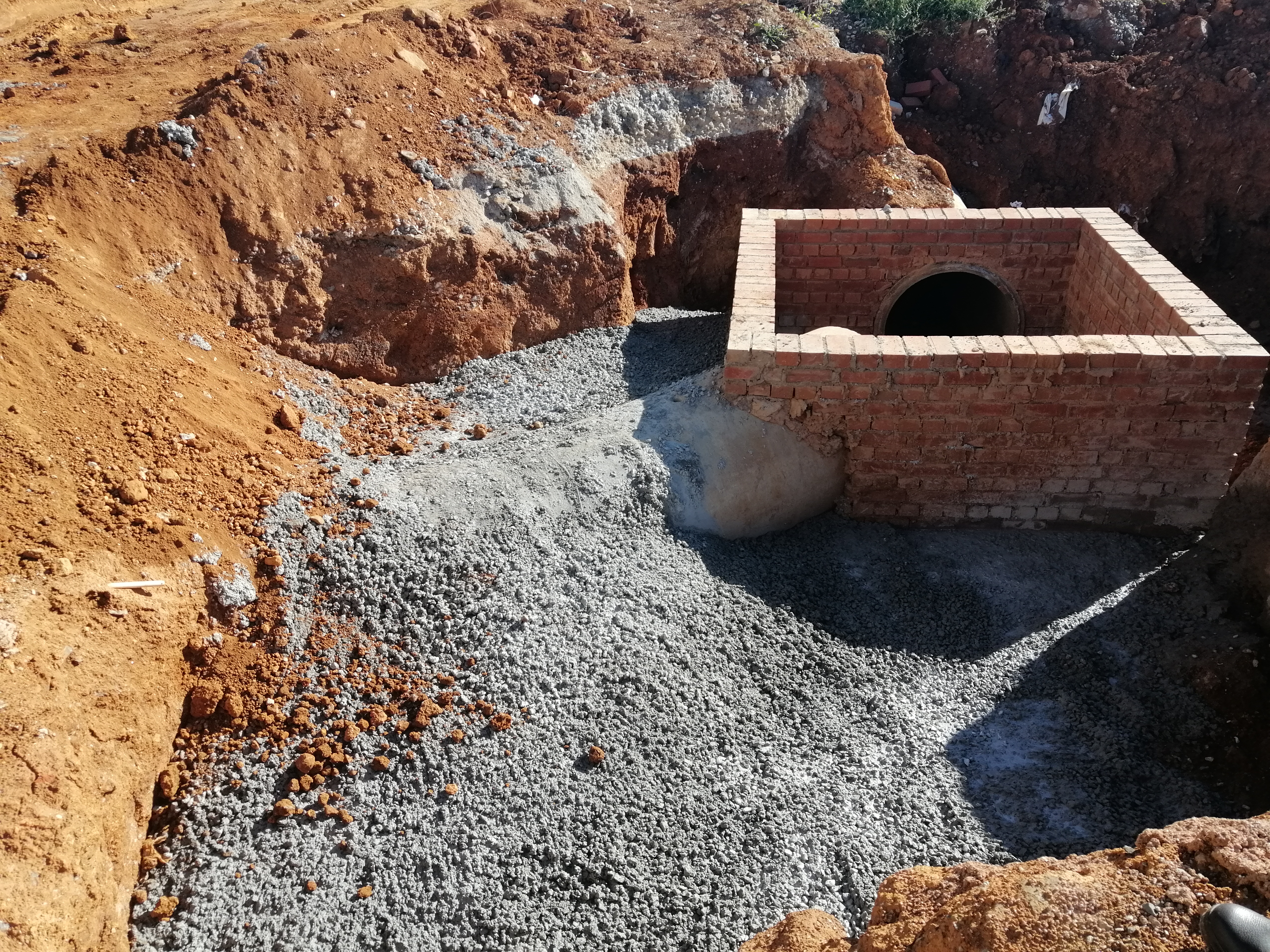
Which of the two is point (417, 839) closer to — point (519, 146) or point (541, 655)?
point (541, 655)

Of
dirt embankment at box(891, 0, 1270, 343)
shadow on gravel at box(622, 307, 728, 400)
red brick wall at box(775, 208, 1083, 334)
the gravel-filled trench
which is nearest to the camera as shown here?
the gravel-filled trench

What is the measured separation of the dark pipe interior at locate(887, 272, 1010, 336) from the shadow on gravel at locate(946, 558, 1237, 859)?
3.83m

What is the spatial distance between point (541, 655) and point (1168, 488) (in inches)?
179

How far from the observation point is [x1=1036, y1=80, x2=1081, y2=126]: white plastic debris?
11.3 m

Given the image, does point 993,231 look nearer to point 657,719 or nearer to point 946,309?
point 946,309

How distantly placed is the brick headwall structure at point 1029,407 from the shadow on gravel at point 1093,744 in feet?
2.88

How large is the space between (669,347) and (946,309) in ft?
10.7

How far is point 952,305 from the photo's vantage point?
933 centimetres

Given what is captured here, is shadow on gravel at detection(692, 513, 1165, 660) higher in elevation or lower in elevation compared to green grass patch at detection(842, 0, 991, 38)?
lower

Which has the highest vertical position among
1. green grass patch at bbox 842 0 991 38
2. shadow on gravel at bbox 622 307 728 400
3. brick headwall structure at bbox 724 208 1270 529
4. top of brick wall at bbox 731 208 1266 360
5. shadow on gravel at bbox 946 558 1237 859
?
green grass patch at bbox 842 0 991 38

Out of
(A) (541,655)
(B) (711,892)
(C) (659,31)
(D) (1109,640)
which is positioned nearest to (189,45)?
(C) (659,31)

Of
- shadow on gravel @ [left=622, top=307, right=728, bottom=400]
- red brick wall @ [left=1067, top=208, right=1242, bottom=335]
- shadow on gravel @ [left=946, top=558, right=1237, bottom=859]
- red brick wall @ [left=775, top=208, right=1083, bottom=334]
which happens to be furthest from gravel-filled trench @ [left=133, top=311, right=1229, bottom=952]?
red brick wall @ [left=775, top=208, right=1083, bottom=334]

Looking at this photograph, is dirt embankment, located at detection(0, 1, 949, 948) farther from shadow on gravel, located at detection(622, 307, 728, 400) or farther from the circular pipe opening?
the circular pipe opening

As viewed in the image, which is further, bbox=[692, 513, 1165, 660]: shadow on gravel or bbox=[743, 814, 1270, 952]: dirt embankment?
bbox=[692, 513, 1165, 660]: shadow on gravel
